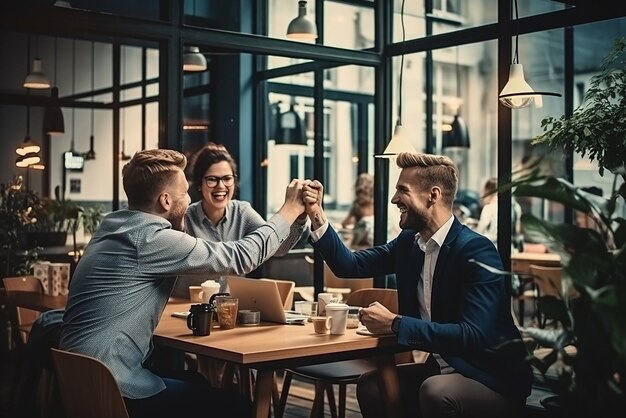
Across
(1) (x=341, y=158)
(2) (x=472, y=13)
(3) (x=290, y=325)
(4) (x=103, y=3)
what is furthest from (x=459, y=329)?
(1) (x=341, y=158)

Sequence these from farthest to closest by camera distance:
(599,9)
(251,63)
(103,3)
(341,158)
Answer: (341,158), (251,63), (103,3), (599,9)

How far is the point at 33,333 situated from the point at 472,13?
4038 mm

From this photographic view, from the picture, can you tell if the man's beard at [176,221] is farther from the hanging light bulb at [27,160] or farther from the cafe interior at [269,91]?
the hanging light bulb at [27,160]

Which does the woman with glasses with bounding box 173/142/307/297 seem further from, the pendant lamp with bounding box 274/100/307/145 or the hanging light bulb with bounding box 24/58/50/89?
the pendant lamp with bounding box 274/100/307/145

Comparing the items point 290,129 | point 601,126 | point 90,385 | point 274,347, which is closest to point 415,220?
point 274,347

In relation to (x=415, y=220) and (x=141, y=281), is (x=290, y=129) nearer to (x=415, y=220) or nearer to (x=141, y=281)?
(x=415, y=220)

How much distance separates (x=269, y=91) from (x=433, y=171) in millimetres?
3680

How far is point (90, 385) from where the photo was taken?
3.21 m

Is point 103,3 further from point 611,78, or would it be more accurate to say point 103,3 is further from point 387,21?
point 611,78

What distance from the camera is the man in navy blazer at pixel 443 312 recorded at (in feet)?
12.5

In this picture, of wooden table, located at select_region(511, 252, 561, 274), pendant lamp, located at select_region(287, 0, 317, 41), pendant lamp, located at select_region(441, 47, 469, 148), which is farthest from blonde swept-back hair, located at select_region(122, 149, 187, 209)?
pendant lamp, located at select_region(441, 47, 469, 148)

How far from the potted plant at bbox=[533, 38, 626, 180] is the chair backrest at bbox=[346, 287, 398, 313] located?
3.51 ft

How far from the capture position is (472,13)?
6988 millimetres

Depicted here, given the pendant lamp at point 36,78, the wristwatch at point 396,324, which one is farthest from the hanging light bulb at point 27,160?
the wristwatch at point 396,324
